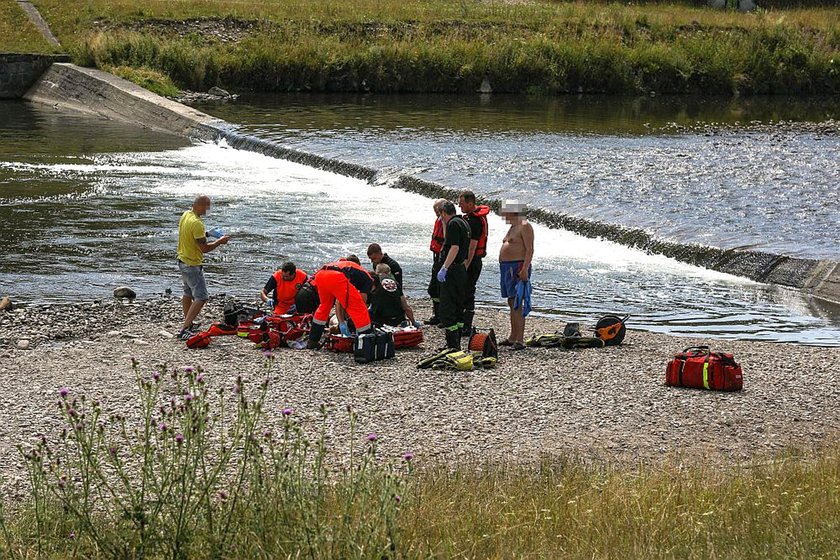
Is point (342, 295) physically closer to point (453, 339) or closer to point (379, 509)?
point (453, 339)

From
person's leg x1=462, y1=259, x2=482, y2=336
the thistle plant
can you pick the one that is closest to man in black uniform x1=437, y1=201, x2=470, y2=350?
person's leg x1=462, y1=259, x2=482, y2=336

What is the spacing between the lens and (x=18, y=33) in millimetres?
47219

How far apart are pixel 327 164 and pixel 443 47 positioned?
65.4ft

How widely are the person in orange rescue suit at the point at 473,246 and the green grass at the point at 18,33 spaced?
34.4 m

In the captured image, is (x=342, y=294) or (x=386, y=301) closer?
(x=342, y=294)

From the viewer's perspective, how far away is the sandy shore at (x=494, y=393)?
10.9 metres

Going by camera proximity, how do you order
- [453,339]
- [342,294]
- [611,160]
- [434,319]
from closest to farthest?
1. [342,294]
2. [453,339]
3. [434,319]
4. [611,160]

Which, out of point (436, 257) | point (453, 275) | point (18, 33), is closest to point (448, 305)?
point (453, 275)

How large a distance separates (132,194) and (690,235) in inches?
475

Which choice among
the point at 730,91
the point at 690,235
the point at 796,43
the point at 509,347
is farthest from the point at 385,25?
the point at 509,347

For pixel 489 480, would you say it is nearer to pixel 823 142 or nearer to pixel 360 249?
pixel 360 249

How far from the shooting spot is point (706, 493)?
8.84 meters

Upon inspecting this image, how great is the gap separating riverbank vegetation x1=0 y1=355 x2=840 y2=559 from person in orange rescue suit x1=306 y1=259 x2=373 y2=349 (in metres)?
4.59

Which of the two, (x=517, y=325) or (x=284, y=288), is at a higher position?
(x=284, y=288)
